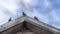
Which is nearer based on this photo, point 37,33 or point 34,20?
point 37,33

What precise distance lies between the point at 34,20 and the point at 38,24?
77 centimetres

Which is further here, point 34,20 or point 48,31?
point 34,20

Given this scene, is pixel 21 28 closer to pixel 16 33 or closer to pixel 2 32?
pixel 16 33

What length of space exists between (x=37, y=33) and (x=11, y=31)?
5.91ft

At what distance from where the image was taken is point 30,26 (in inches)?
643

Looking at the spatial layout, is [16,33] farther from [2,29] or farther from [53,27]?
[53,27]

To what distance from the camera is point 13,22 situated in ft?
53.6

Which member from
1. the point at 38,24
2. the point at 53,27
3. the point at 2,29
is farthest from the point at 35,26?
the point at 2,29

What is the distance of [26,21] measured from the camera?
54.1ft

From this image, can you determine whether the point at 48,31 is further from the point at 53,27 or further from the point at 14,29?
the point at 14,29

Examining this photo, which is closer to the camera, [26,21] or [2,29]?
[2,29]

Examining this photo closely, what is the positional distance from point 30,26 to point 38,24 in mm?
588

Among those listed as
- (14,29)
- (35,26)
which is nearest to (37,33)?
(35,26)

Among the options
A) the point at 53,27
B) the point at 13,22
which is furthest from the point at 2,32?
the point at 53,27
